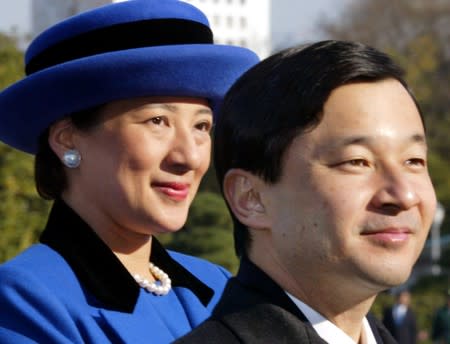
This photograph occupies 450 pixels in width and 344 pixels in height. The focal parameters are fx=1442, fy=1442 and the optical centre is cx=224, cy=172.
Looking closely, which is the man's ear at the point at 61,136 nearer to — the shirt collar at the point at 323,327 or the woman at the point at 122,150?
the woman at the point at 122,150

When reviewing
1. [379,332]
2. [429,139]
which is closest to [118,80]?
[379,332]

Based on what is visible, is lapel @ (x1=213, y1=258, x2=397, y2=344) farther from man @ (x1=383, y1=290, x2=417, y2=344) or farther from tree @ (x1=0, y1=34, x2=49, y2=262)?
man @ (x1=383, y1=290, x2=417, y2=344)

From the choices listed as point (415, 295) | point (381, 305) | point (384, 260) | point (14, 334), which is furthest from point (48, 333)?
point (415, 295)

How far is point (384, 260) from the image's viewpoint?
2305mm

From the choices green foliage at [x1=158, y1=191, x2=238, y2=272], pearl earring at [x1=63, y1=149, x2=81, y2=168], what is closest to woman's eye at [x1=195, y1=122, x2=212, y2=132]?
pearl earring at [x1=63, y1=149, x2=81, y2=168]

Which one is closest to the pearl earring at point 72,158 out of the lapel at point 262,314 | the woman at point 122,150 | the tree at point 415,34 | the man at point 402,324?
the woman at point 122,150

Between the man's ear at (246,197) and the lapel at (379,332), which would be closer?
the man's ear at (246,197)

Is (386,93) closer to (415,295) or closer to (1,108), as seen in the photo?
(1,108)

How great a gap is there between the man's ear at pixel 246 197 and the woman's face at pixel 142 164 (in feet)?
3.41

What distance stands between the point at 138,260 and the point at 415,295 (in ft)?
81.6

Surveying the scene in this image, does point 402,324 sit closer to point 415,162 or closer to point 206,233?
point 206,233

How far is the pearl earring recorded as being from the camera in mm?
3646

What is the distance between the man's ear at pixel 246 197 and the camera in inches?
95.3

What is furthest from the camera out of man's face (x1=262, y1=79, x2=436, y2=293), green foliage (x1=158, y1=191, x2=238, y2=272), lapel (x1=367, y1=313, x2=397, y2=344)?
green foliage (x1=158, y1=191, x2=238, y2=272)
